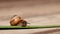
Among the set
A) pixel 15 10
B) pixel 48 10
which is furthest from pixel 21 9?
pixel 48 10

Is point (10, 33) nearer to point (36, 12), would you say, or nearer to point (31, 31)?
point (31, 31)

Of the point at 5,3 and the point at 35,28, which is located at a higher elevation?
the point at 5,3

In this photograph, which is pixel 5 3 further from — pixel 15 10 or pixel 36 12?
pixel 36 12

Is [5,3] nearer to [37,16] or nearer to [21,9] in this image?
[21,9]

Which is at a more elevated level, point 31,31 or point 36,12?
point 36,12

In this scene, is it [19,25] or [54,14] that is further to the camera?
[54,14]

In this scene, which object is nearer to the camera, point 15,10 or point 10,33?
point 10,33

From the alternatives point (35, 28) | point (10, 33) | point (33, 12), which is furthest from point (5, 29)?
point (33, 12)
